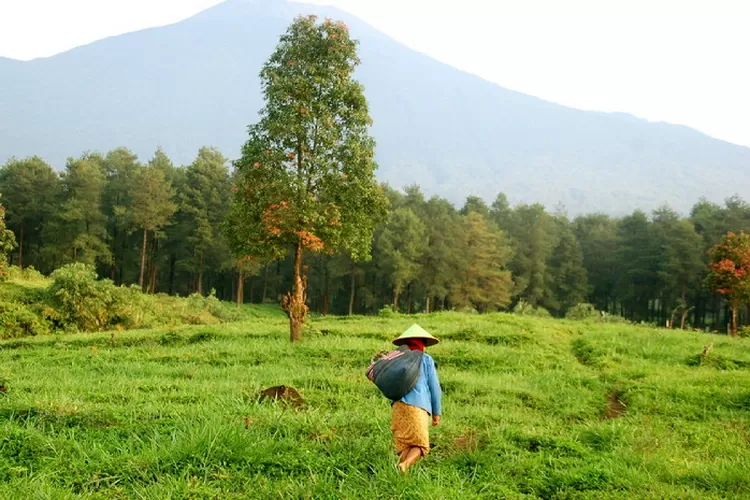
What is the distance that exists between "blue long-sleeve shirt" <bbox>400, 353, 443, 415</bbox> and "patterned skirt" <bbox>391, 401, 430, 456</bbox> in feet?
0.22

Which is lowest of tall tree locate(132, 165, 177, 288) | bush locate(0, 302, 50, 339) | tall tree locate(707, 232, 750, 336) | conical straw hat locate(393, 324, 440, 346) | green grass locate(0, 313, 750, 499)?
bush locate(0, 302, 50, 339)

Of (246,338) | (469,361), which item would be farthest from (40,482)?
(246,338)

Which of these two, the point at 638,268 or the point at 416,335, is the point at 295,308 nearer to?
the point at 416,335

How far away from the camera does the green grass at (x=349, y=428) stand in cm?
566

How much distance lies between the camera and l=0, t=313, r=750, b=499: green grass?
5.66 meters

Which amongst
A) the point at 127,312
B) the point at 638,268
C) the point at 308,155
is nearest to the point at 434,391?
the point at 308,155

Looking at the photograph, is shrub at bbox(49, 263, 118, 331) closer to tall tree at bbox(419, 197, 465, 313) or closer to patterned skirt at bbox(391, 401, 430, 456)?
patterned skirt at bbox(391, 401, 430, 456)

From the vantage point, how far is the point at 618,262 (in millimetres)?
61469

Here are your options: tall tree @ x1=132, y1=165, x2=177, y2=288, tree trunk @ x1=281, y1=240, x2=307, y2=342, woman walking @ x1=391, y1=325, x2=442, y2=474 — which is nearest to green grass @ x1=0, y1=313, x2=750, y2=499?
woman walking @ x1=391, y1=325, x2=442, y2=474

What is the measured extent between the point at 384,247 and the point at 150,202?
66.9 feet

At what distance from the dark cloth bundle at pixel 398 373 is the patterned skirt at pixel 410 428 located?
177 millimetres

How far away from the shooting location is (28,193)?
52000 mm

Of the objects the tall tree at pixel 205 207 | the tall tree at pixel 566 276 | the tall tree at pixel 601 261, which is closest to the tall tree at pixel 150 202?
the tall tree at pixel 205 207

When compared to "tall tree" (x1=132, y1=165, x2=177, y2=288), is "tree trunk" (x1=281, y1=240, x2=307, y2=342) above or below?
below
